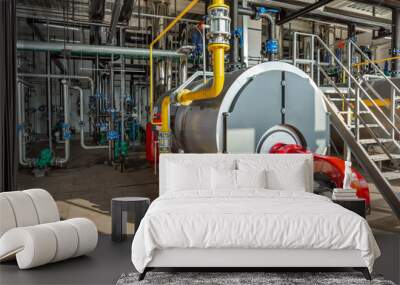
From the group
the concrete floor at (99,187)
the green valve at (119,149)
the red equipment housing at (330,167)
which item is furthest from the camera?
the green valve at (119,149)

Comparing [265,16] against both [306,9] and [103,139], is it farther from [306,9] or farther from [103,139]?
[103,139]

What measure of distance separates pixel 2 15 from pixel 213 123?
2.57 meters

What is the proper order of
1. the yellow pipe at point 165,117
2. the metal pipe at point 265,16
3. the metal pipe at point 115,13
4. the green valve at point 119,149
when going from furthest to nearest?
the green valve at point 119,149 < the metal pipe at point 115,13 < the metal pipe at point 265,16 < the yellow pipe at point 165,117

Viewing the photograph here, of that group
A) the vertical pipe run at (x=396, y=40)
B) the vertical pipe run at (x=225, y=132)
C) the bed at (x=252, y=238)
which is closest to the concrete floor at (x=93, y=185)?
the vertical pipe run at (x=225, y=132)

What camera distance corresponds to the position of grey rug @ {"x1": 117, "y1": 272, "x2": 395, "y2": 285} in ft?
8.98

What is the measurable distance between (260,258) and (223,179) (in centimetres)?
103

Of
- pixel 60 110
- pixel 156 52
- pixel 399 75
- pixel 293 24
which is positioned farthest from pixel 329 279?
pixel 60 110

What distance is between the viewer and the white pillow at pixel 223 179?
12.1 feet

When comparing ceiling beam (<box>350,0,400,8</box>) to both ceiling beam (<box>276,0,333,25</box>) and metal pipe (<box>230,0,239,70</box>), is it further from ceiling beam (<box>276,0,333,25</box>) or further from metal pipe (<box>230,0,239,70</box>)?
metal pipe (<box>230,0,239,70</box>)

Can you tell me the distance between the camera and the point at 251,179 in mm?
3699

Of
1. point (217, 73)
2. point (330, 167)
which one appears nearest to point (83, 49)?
point (217, 73)

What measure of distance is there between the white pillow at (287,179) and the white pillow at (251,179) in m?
0.09

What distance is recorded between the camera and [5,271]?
3.02m

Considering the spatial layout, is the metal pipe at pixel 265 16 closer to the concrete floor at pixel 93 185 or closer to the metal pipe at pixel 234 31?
the metal pipe at pixel 234 31
